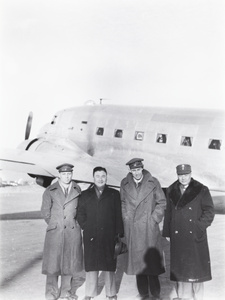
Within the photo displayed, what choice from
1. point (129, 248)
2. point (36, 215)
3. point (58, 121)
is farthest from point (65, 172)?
point (58, 121)

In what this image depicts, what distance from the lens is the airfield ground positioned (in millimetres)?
6016

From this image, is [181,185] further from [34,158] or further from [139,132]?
[139,132]

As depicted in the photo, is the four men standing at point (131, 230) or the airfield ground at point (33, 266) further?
the airfield ground at point (33, 266)

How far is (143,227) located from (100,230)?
2.28 ft

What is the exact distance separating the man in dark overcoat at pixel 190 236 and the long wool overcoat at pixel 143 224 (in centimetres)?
31

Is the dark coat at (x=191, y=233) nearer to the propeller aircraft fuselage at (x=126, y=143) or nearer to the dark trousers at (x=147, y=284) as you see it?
the dark trousers at (x=147, y=284)

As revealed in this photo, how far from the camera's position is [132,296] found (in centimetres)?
596

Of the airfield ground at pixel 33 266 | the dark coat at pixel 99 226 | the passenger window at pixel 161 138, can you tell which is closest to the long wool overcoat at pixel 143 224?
the dark coat at pixel 99 226

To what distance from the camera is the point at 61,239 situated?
5.80 metres

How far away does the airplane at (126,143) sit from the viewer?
11.8 m

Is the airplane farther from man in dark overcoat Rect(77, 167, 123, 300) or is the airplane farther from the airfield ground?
man in dark overcoat Rect(77, 167, 123, 300)

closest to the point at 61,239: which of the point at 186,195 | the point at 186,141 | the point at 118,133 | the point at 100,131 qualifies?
the point at 186,195

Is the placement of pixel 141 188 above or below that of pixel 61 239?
above

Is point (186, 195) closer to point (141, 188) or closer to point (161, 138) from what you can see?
point (141, 188)
